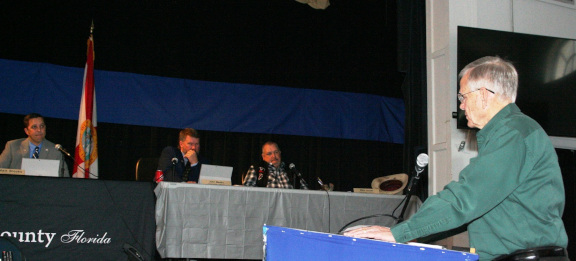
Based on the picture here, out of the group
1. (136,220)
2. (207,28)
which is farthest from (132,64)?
(136,220)

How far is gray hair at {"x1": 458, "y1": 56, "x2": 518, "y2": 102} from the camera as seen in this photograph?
1749 mm

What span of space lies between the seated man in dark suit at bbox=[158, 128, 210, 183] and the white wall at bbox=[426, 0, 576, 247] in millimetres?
2297

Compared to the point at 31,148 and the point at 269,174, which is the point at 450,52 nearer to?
the point at 269,174

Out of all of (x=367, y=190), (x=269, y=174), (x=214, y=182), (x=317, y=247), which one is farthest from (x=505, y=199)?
(x=269, y=174)

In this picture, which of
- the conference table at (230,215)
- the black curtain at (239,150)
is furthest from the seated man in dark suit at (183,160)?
the black curtain at (239,150)

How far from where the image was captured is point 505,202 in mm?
1603

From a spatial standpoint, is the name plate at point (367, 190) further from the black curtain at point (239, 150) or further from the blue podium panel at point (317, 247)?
the blue podium panel at point (317, 247)

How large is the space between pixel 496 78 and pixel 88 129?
5.15 meters

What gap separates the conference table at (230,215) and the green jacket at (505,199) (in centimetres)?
257

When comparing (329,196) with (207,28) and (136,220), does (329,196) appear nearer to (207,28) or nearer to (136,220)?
(136,220)

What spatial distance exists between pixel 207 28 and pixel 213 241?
4.01 m

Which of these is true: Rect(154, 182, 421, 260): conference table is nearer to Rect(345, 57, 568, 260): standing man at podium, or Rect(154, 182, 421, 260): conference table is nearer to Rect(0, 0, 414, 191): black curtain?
Rect(345, 57, 568, 260): standing man at podium

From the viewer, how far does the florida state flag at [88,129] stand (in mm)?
5875

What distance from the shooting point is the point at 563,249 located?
157cm
